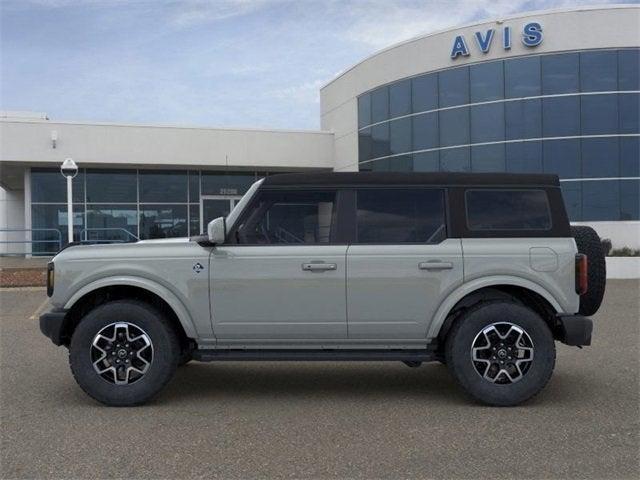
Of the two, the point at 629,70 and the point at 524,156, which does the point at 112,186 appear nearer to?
the point at 524,156

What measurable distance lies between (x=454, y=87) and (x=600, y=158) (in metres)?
5.47

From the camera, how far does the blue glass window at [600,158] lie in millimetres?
20516

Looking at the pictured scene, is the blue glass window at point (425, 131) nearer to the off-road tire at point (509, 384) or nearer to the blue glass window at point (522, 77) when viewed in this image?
the blue glass window at point (522, 77)

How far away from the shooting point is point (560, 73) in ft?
69.0

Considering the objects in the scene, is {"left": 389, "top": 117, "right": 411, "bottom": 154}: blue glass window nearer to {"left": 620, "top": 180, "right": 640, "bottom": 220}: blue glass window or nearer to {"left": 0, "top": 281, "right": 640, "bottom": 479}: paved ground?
{"left": 620, "top": 180, "right": 640, "bottom": 220}: blue glass window

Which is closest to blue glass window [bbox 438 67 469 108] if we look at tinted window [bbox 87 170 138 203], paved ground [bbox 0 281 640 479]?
tinted window [bbox 87 170 138 203]

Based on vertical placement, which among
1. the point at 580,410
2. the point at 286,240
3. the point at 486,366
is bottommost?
the point at 580,410

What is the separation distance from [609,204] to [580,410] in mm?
17106

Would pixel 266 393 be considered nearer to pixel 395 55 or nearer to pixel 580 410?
pixel 580 410

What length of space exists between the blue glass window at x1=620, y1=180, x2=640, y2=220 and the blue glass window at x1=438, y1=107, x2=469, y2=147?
5291 mm

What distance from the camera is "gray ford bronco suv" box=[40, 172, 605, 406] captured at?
203 inches

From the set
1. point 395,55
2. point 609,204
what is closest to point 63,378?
point 609,204

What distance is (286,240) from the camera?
5.34 metres

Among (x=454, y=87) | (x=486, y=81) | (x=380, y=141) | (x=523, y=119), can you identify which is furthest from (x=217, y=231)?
(x=380, y=141)
